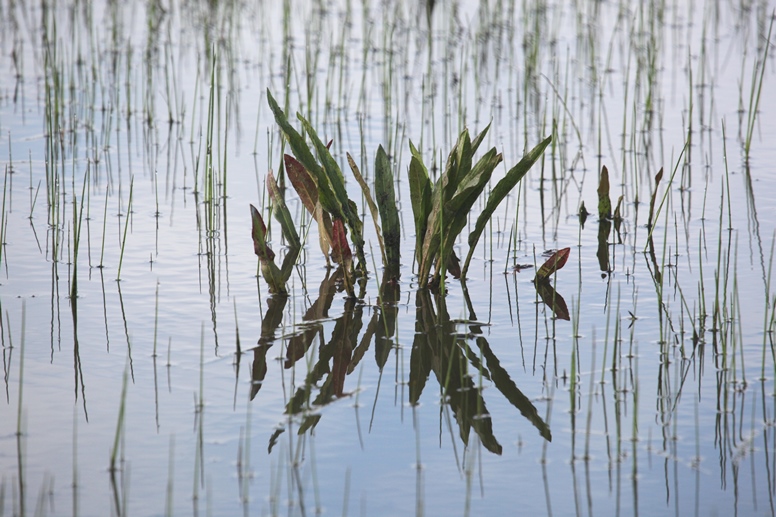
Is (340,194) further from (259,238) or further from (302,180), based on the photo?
(259,238)

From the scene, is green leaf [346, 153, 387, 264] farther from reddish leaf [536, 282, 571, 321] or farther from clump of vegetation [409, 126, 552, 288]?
reddish leaf [536, 282, 571, 321]

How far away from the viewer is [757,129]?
4.53 meters

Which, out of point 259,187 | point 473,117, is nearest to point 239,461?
point 259,187

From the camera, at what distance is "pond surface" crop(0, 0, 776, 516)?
6.22 ft

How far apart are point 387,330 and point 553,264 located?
66 cm

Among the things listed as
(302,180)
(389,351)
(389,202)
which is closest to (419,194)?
(389,202)

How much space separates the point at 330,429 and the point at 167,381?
49cm

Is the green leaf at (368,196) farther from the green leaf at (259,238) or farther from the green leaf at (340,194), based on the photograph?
the green leaf at (259,238)

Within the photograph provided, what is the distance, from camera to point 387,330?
2.62 m

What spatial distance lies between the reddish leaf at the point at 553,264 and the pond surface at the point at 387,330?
0.06m

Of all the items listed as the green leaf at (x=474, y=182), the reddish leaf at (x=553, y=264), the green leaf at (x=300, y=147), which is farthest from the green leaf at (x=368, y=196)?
the reddish leaf at (x=553, y=264)

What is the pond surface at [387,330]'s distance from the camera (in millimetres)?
1895

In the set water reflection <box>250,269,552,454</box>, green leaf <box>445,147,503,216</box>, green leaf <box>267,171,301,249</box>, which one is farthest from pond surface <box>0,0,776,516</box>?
green leaf <box>445,147,503,216</box>

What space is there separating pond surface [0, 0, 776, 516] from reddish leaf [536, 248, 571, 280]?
0.20 feet
